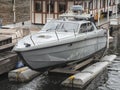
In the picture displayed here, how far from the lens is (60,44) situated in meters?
15.9

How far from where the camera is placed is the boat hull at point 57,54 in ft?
49.9

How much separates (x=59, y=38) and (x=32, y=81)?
2312mm

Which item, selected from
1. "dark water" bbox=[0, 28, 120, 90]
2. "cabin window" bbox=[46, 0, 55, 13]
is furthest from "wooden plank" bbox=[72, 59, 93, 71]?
"cabin window" bbox=[46, 0, 55, 13]

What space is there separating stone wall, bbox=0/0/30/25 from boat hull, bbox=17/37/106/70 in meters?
18.1

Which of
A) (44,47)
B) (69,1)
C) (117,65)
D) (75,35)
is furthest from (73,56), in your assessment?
(69,1)

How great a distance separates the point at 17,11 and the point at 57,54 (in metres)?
25.8

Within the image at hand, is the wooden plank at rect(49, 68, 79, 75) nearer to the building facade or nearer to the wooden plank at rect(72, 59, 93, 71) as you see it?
the wooden plank at rect(72, 59, 93, 71)

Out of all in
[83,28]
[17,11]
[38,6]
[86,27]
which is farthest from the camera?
[17,11]

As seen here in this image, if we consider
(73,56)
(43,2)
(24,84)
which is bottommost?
(24,84)

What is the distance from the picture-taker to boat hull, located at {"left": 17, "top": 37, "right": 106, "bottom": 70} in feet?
49.9

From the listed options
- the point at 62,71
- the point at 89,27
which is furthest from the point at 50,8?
the point at 62,71

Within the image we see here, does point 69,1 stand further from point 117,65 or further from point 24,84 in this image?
point 24,84

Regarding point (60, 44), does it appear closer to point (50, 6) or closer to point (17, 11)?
point (50, 6)

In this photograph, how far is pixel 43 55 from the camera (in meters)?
15.4
